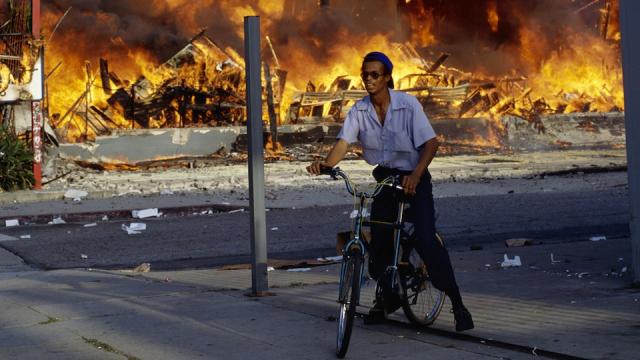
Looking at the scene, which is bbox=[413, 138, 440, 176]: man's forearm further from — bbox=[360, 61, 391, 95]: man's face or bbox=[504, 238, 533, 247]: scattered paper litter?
bbox=[504, 238, 533, 247]: scattered paper litter

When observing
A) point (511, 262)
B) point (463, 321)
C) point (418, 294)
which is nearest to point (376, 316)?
point (418, 294)

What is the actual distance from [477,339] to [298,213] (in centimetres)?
973

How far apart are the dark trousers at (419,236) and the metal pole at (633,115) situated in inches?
83.0

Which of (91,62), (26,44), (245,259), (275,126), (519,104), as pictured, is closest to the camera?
(245,259)

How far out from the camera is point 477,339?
7039 mm

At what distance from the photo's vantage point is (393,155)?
24.0ft

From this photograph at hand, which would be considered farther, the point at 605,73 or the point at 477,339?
the point at 605,73

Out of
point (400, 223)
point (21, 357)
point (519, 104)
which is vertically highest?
point (519, 104)

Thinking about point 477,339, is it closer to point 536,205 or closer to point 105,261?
point 105,261

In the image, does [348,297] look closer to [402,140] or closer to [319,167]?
[319,167]

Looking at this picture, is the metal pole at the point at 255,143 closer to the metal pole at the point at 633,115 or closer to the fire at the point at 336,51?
the metal pole at the point at 633,115

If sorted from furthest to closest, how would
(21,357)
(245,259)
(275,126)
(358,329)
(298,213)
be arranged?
(275,126)
(298,213)
(245,259)
(358,329)
(21,357)

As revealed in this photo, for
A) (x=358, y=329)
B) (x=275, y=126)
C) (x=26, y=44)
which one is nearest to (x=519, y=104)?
(x=275, y=126)

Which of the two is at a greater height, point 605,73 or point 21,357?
point 605,73
